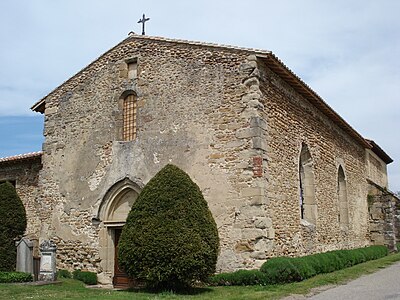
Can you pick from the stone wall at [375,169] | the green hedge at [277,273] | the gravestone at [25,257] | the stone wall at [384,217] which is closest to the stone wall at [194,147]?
the green hedge at [277,273]

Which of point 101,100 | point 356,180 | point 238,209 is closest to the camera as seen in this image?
point 238,209

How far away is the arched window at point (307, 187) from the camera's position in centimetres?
1592

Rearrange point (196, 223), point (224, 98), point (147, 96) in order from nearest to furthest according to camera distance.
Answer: point (196, 223) < point (224, 98) < point (147, 96)

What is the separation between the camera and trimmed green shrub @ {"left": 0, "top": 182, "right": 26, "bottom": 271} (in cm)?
1482

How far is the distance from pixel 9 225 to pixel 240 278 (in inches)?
322

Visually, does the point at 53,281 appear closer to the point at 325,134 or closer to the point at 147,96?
the point at 147,96

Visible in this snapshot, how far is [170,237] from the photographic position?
10.6 metres

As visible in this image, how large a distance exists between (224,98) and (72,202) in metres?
6.32

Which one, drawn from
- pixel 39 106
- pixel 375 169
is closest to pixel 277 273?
pixel 39 106

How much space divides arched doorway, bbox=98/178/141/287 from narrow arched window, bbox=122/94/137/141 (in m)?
1.51

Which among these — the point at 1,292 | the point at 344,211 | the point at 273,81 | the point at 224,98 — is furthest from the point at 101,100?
the point at 344,211

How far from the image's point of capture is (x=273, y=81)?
45.5ft

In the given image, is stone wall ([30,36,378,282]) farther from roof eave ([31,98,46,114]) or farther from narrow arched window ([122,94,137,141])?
roof eave ([31,98,46,114])

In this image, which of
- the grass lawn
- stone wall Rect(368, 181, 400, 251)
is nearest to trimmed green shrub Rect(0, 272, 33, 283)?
the grass lawn
